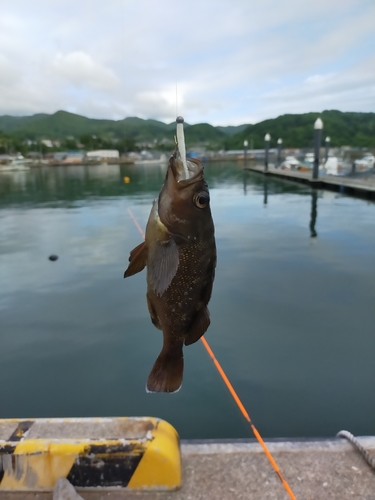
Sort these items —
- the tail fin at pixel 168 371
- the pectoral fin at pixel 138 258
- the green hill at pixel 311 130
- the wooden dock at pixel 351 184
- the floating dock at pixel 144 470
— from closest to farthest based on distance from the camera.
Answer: the pectoral fin at pixel 138 258
the tail fin at pixel 168 371
the floating dock at pixel 144 470
the wooden dock at pixel 351 184
the green hill at pixel 311 130

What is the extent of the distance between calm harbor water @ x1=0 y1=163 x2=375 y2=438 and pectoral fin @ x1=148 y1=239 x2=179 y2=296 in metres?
2.90

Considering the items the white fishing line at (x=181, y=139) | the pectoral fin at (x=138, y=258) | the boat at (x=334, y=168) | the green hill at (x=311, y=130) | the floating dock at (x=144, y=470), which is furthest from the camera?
the green hill at (x=311, y=130)

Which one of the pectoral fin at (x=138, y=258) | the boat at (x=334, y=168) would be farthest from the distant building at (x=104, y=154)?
the pectoral fin at (x=138, y=258)

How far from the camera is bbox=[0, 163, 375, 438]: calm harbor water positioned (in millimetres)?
4512

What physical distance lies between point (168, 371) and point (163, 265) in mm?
758

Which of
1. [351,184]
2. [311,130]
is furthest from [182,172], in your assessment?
[311,130]

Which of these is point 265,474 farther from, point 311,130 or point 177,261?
point 311,130

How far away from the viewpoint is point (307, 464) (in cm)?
277

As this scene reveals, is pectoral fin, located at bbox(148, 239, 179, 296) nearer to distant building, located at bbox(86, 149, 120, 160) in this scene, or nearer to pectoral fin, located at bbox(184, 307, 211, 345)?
pectoral fin, located at bbox(184, 307, 211, 345)

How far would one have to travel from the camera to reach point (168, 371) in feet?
7.46

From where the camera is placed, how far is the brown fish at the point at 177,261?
1.93m

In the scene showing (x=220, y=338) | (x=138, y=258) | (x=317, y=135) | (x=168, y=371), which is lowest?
(x=220, y=338)

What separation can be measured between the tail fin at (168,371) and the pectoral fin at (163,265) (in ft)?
1.77

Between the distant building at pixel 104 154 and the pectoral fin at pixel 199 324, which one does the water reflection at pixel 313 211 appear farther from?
the distant building at pixel 104 154
